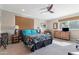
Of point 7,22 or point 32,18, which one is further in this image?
point 32,18

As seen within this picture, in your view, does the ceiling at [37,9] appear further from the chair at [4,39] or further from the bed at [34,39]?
the chair at [4,39]

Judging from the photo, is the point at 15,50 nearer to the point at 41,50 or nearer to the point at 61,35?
the point at 41,50

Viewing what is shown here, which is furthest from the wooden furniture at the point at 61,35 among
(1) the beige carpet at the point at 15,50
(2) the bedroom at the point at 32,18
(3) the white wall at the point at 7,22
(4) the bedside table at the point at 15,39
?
(3) the white wall at the point at 7,22

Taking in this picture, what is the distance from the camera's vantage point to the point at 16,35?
179cm

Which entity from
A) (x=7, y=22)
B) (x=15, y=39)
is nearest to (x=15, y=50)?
(x=15, y=39)

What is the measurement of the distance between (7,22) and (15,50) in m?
0.64

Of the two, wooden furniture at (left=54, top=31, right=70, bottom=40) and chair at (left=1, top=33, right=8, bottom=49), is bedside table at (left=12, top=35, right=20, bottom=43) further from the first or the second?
wooden furniture at (left=54, top=31, right=70, bottom=40)

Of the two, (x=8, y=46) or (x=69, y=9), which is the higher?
(x=69, y=9)

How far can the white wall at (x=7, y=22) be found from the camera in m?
1.71

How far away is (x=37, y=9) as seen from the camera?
1.80 metres

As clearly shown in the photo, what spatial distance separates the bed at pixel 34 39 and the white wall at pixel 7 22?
0.96 ft
